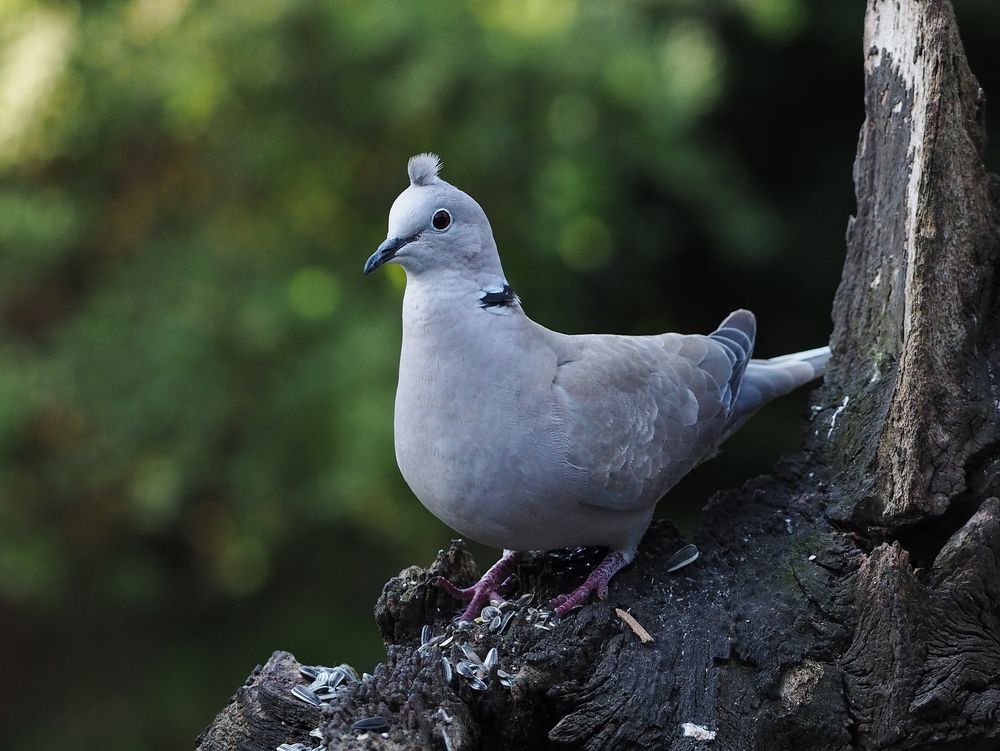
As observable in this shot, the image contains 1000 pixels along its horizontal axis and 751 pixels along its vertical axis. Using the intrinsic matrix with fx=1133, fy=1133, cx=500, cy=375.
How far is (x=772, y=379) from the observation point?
4.04m

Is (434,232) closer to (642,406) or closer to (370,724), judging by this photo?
(642,406)

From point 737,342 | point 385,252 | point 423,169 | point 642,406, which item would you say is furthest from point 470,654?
point 737,342

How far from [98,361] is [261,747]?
3.32 meters

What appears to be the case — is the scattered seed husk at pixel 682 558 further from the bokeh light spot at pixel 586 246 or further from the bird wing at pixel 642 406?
the bokeh light spot at pixel 586 246

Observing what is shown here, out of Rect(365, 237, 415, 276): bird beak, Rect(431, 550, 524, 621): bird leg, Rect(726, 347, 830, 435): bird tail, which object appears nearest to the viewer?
Rect(365, 237, 415, 276): bird beak

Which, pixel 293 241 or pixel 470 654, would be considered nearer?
pixel 470 654

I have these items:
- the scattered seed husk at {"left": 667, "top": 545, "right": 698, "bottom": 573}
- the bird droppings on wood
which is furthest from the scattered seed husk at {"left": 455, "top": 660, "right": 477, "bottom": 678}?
the scattered seed husk at {"left": 667, "top": 545, "right": 698, "bottom": 573}

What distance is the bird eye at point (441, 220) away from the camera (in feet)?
10.5

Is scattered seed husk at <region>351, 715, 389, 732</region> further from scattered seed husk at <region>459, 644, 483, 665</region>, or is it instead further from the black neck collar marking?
the black neck collar marking

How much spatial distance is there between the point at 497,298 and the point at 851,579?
1262 millimetres

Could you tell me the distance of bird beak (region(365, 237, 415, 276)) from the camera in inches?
121

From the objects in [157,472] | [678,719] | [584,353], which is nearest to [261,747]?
[678,719]

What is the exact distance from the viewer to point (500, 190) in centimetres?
581

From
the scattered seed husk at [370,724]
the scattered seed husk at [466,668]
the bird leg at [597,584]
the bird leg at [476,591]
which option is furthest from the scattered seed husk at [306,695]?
the bird leg at [597,584]
